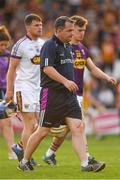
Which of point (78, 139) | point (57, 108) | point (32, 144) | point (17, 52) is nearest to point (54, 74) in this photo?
point (57, 108)

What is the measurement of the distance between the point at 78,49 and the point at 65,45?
68.9 inches

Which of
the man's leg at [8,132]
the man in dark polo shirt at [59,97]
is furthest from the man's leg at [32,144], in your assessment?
the man's leg at [8,132]

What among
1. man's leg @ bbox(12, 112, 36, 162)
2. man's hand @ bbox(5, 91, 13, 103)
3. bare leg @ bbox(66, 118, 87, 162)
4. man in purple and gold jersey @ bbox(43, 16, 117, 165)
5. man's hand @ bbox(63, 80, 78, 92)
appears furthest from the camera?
man in purple and gold jersey @ bbox(43, 16, 117, 165)

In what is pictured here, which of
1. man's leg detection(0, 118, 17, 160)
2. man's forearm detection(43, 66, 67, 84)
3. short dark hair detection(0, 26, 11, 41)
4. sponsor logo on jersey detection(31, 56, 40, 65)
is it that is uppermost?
short dark hair detection(0, 26, 11, 41)

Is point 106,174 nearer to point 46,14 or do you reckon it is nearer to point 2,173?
point 2,173

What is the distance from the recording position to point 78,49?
14.8 meters

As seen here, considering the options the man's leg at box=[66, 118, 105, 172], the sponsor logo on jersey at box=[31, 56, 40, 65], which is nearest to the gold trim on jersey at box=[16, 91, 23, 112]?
the sponsor logo on jersey at box=[31, 56, 40, 65]

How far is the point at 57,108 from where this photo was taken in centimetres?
1280

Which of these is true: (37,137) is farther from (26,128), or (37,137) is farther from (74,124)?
(26,128)

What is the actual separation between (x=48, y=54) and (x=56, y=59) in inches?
8.7

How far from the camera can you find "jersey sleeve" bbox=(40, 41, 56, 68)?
12625 millimetres

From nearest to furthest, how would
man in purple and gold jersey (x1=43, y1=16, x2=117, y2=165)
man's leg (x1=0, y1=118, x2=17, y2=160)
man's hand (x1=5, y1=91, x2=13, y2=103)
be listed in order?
man's hand (x1=5, y1=91, x2=13, y2=103) → man in purple and gold jersey (x1=43, y1=16, x2=117, y2=165) → man's leg (x1=0, y1=118, x2=17, y2=160)

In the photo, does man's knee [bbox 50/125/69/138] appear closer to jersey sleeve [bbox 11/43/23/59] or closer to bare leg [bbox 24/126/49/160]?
jersey sleeve [bbox 11/43/23/59]

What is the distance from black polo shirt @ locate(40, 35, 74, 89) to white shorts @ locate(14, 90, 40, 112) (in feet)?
5.24
